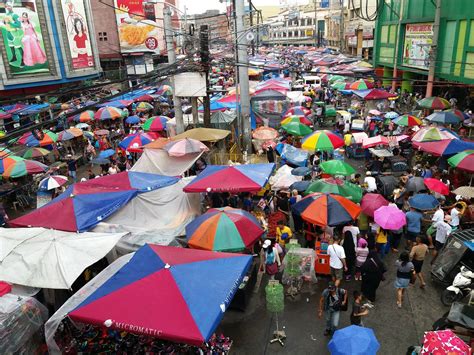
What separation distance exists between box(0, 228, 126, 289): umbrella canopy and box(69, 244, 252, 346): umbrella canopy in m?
1.31

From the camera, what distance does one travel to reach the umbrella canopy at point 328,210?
8.85 metres

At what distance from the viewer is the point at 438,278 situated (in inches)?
332

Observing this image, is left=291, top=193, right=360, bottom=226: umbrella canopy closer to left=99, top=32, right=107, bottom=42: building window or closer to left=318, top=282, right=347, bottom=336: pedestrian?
left=318, top=282, right=347, bottom=336: pedestrian

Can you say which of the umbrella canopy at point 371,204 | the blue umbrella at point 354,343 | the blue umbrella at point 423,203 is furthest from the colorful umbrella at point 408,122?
the blue umbrella at point 354,343

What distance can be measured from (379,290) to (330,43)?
88155mm

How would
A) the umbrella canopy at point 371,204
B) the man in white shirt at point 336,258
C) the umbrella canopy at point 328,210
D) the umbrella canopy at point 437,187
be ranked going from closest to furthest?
the man in white shirt at point 336,258 < the umbrella canopy at point 328,210 < the umbrella canopy at point 371,204 < the umbrella canopy at point 437,187

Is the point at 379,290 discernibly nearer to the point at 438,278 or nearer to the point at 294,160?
the point at 438,278

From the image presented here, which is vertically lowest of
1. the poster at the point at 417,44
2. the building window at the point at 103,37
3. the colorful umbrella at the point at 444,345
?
the colorful umbrella at the point at 444,345

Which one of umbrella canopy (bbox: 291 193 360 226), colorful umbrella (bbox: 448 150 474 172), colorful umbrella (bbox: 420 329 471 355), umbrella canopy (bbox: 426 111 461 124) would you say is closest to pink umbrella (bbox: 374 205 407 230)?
umbrella canopy (bbox: 291 193 360 226)

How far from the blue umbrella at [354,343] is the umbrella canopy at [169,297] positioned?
162 cm

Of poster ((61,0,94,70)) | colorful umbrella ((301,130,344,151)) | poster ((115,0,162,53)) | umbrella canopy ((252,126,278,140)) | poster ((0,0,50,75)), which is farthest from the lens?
poster ((115,0,162,53))

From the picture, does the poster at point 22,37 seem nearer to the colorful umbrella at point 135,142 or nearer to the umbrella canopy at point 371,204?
the colorful umbrella at point 135,142

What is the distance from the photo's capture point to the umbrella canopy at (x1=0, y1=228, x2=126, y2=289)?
7.07m

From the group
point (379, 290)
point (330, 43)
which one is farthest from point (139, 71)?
point (330, 43)
